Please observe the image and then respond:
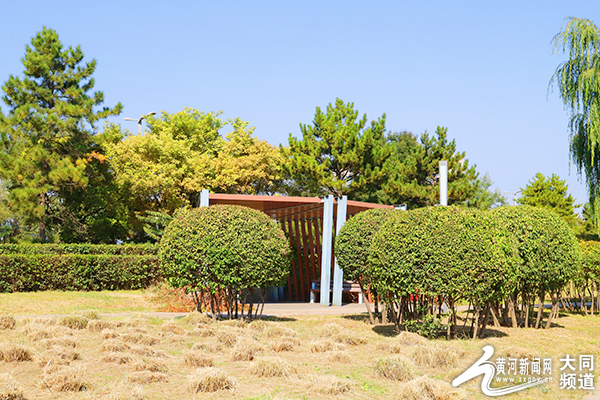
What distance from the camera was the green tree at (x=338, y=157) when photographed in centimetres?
2933

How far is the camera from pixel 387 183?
29.7 metres

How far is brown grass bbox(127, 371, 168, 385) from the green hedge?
1040 cm

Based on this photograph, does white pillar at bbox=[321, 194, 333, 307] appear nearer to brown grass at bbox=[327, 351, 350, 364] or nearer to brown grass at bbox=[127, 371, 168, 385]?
brown grass at bbox=[327, 351, 350, 364]

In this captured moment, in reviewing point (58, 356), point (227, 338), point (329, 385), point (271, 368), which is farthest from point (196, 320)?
point (329, 385)

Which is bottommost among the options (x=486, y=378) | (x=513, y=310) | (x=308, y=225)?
(x=486, y=378)

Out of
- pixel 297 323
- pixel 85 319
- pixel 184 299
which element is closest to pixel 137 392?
pixel 85 319

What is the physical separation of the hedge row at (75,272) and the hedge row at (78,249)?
1.83 ft

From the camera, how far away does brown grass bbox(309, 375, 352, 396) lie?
→ 5148 millimetres

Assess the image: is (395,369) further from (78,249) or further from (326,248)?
(78,249)

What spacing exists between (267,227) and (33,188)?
14548 millimetres

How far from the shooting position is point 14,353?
19.7 feet

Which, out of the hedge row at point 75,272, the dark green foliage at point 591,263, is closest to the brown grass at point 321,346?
the dark green foliage at point 591,263

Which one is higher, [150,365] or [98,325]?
[98,325]

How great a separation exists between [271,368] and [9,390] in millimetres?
2481
